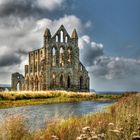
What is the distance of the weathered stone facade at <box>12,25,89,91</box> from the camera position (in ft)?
282

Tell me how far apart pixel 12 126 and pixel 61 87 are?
7274 cm

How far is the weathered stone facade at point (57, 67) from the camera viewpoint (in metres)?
86.1

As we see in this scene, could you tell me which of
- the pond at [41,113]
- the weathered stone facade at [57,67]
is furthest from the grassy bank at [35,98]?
the weathered stone facade at [57,67]

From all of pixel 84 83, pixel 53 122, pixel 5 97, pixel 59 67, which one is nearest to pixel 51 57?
pixel 59 67

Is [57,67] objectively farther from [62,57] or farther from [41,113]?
[41,113]

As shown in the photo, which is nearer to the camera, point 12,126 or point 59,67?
point 12,126

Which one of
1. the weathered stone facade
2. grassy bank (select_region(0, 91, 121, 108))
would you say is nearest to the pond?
grassy bank (select_region(0, 91, 121, 108))

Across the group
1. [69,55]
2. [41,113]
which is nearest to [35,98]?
[41,113]

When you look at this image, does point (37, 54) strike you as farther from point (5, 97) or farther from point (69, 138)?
point (69, 138)

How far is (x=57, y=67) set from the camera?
286 ft

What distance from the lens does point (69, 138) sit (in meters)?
12.4

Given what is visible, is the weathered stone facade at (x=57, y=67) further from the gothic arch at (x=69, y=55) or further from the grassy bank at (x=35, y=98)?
the grassy bank at (x=35, y=98)

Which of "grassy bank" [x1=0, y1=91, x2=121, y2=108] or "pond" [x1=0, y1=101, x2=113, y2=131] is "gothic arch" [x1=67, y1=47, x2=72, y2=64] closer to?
"grassy bank" [x1=0, y1=91, x2=121, y2=108]

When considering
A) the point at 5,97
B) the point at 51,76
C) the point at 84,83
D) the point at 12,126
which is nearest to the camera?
the point at 12,126
